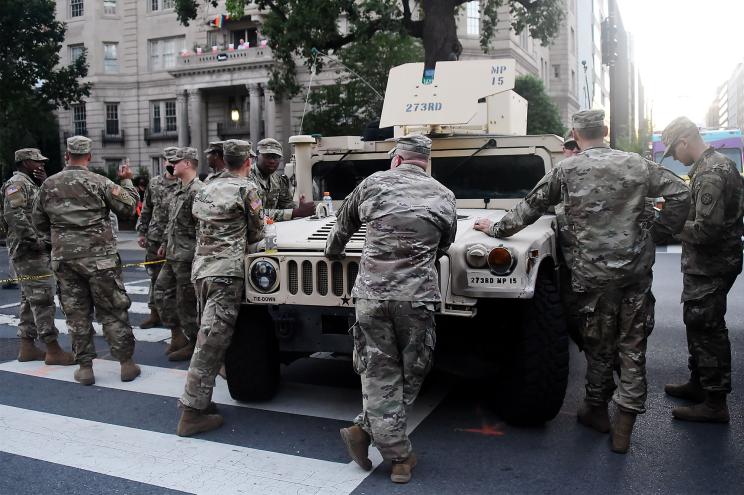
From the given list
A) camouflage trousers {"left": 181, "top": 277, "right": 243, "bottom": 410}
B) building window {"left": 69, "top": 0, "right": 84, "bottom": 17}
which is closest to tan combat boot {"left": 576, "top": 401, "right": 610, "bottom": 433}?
camouflage trousers {"left": 181, "top": 277, "right": 243, "bottom": 410}

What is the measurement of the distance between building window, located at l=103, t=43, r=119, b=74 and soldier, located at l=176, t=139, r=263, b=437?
134 ft

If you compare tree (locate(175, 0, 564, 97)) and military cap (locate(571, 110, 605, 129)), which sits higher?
tree (locate(175, 0, 564, 97))

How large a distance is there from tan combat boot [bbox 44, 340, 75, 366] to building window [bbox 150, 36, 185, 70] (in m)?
36.9

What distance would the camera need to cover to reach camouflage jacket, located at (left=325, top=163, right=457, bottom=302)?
3779 millimetres

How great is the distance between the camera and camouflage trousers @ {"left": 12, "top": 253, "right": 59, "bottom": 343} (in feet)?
21.4

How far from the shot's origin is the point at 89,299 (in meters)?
5.88

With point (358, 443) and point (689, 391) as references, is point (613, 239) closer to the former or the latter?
point (689, 391)

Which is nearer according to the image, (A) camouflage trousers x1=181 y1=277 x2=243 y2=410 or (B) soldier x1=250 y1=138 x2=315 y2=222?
(A) camouflage trousers x1=181 y1=277 x2=243 y2=410

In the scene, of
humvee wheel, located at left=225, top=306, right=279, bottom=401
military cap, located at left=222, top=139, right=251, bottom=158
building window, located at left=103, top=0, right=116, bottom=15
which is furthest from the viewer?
building window, located at left=103, top=0, right=116, bottom=15

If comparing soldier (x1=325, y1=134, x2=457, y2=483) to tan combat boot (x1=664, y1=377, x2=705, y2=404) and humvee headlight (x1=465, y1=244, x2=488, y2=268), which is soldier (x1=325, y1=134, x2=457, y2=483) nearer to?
→ humvee headlight (x1=465, y1=244, x2=488, y2=268)

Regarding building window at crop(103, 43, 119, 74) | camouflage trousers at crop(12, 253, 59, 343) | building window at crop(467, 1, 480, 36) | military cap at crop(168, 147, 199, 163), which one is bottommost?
camouflage trousers at crop(12, 253, 59, 343)

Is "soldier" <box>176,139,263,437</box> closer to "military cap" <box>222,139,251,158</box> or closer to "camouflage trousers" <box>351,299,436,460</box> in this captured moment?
"military cap" <box>222,139,251,158</box>

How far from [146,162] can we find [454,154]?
1510 inches

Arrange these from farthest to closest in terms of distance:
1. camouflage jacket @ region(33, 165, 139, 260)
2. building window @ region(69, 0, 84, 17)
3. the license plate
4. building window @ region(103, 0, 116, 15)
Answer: building window @ region(69, 0, 84, 17) < building window @ region(103, 0, 116, 15) < camouflage jacket @ region(33, 165, 139, 260) < the license plate
